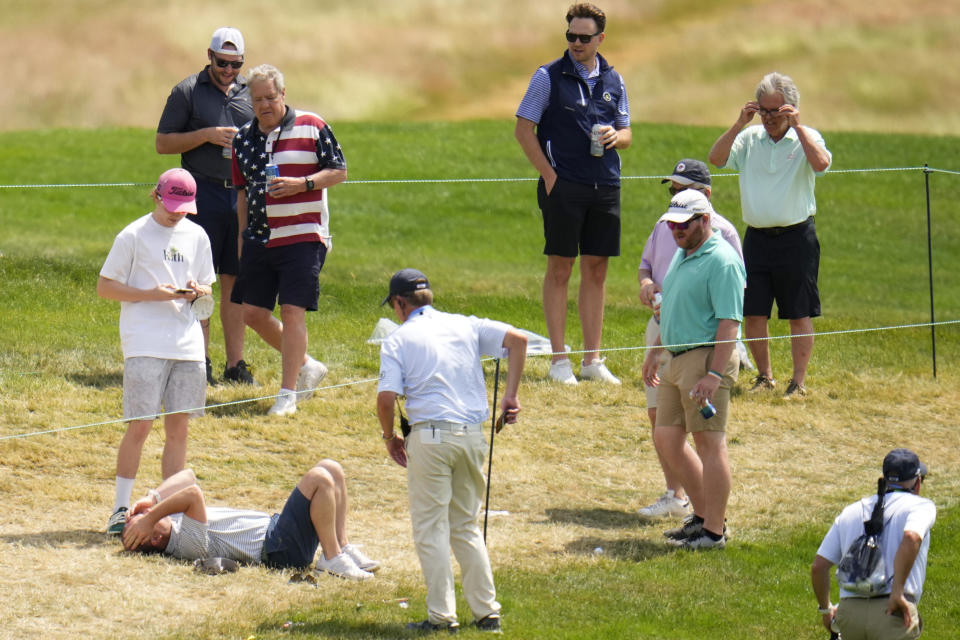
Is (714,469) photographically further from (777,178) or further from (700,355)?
(777,178)

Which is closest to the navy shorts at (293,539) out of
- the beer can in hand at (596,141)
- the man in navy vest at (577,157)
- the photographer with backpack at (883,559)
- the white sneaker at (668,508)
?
the white sneaker at (668,508)

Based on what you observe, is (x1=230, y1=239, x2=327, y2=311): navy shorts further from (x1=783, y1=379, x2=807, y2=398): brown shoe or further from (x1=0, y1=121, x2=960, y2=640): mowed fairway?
(x1=783, y1=379, x2=807, y2=398): brown shoe

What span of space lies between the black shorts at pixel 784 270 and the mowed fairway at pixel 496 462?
28.0 inches

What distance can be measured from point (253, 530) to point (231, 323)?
11.1ft

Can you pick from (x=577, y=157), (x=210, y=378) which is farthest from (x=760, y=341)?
(x=210, y=378)

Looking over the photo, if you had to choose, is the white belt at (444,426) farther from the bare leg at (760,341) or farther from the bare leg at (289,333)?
the bare leg at (760,341)

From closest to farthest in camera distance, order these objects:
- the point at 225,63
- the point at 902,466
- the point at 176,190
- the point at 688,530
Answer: the point at 902,466
the point at 176,190
the point at 688,530
the point at 225,63

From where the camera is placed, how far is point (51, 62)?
2270cm

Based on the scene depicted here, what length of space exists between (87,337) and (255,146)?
111 inches

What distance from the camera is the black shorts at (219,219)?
10.2m

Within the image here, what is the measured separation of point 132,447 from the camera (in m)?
7.57

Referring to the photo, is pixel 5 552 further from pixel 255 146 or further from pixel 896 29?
pixel 896 29

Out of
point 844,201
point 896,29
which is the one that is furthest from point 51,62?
point 896,29

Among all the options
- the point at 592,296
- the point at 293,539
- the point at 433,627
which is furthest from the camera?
the point at 592,296
